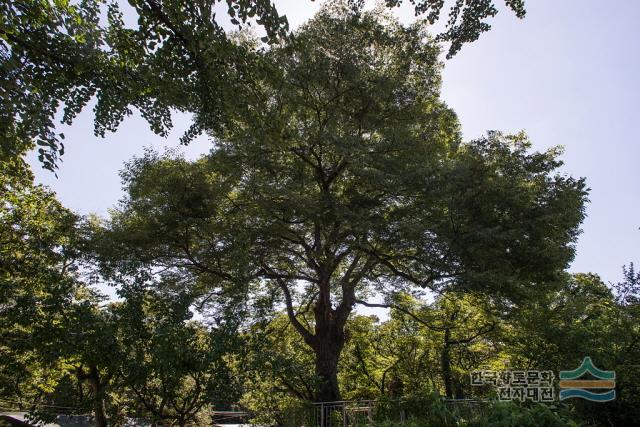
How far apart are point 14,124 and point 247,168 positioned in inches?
316

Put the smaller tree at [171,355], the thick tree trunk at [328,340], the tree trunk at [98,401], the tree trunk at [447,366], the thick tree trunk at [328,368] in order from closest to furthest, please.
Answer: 1. the smaller tree at [171,355]
2. the tree trunk at [98,401]
3. the thick tree trunk at [328,368]
4. the thick tree trunk at [328,340]
5. the tree trunk at [447,366]

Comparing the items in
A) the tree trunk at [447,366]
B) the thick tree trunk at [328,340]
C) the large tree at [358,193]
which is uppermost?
the large tree at [358,193]

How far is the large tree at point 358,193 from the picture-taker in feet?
33.7

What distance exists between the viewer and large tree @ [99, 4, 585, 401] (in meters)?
10.3

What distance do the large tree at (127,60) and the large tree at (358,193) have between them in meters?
4.28

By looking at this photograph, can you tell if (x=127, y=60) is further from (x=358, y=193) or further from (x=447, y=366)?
(x=447, y=366)

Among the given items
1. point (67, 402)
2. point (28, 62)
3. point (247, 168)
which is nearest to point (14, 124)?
point (28, 62)

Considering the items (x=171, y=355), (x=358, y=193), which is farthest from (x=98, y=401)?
(x=358, y=193)

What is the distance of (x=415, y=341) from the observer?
20.6 metres

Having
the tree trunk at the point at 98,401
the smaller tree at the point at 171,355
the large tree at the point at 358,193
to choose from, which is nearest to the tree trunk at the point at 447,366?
the large tree at the point at 358,193

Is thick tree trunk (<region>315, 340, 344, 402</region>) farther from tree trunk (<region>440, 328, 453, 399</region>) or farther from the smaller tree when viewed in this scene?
tree trunk (<region>440, 328, 453, 399</region>)

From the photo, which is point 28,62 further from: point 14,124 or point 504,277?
point 504,277

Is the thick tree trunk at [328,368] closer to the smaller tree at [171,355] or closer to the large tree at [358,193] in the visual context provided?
the large tree at [358,193]

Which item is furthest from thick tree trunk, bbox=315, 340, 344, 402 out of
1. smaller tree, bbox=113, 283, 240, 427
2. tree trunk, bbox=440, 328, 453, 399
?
tree trunk, bbox=440, 328, 453, 399
